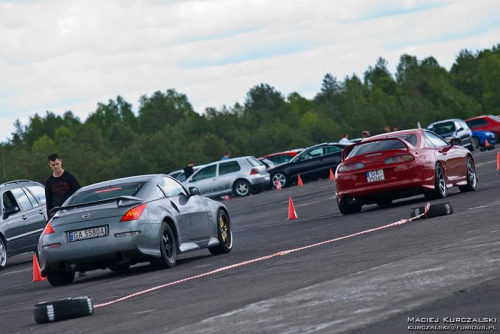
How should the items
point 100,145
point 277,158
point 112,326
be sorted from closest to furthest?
point 112,326 → point 277,158 → point 100,145

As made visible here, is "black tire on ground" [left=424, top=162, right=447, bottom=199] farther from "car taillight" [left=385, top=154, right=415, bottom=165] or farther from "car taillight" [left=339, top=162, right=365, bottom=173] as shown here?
"car taillight" [left=339, top=162, right=365, bottom=173]

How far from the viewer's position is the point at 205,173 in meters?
47.8

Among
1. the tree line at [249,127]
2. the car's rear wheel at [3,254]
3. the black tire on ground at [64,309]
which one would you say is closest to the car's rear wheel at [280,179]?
the car's rear wheel at [3,254]

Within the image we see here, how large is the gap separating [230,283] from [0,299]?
152 inches

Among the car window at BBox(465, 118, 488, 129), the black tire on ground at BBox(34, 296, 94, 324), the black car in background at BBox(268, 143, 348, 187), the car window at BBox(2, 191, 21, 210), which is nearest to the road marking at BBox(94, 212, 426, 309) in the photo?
the black tire on ground at BBox(34, 296, 94, 324)

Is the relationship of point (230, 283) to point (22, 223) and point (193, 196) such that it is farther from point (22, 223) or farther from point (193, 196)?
point (22, 223)

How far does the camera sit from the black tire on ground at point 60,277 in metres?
15.5

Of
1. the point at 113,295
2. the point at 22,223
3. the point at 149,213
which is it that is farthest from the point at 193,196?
the point at 22,223

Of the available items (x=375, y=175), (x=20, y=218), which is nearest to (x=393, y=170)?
(x=375, y=175)

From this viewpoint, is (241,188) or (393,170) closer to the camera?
(393,170)

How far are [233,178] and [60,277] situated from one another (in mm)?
31621

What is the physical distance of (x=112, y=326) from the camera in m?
9.72

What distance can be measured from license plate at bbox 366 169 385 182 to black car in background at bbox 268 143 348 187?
27132 mm

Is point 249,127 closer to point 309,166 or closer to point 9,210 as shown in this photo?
point 309,166
